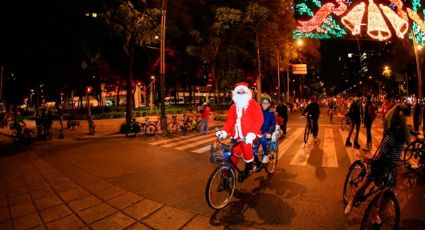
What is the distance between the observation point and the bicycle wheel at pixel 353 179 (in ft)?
20.7

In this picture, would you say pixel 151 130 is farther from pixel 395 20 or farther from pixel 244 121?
pixel 395 20

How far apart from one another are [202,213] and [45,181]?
4.66 meters

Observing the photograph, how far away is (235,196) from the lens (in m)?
6.98

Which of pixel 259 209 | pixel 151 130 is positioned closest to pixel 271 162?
pixel 259 209

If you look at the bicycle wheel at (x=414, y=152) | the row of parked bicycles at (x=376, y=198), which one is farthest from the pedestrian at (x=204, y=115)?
the row of parked bicycles at (x=376, y=198)

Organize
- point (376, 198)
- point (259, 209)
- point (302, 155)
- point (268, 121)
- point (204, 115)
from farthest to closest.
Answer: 1. point (204, 115)
2. point (302, 155)
3. point (268, 121)
4. point (259, 209)
5. point (376, 198)

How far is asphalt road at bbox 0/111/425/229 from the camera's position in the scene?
574cm

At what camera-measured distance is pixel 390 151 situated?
574 centimetres

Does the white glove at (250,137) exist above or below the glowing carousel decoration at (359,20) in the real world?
below

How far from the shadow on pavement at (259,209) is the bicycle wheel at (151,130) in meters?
11.8

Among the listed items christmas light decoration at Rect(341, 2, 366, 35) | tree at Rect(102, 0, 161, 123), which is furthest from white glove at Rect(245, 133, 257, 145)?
christmas light decoration at Rect(341, 2, 366, 35)

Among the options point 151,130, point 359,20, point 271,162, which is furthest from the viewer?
point 359,20

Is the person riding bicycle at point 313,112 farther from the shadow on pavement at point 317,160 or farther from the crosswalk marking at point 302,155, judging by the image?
the crosswalk marking at point 302,155

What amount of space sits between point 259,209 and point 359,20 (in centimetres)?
1707
